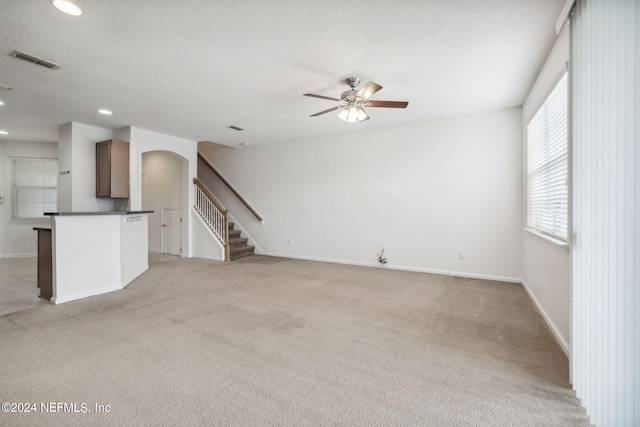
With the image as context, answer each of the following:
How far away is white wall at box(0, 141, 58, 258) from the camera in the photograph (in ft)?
22.4

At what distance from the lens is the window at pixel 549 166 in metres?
2.74

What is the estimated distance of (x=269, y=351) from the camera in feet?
7.93

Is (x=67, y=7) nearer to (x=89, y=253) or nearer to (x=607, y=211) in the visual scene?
(x=89, y=253)

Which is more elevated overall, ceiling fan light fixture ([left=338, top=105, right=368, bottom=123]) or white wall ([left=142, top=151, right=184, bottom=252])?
ceiling fan light fixture ([left=338, top=105, right=368, bottom=123])

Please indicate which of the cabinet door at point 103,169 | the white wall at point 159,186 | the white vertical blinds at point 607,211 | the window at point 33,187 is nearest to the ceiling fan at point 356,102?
the white vertical blinds at point 607,211

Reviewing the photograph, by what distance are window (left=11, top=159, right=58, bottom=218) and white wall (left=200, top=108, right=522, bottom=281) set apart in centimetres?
489

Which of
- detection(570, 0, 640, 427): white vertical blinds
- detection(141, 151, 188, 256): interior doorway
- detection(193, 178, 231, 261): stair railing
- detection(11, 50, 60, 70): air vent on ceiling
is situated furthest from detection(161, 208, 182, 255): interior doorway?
detection(570, 0, 640, 427): white vertical blinds

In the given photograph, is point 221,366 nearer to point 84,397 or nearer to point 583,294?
point 84,397

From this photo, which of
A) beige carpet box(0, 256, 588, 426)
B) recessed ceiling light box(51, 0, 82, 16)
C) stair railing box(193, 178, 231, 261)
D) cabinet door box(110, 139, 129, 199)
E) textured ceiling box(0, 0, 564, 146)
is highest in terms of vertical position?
textured ceiling box(0, 0, 564, 146)

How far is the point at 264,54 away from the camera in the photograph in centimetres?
290

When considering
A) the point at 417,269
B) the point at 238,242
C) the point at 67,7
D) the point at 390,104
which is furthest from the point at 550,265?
the point at 238,242

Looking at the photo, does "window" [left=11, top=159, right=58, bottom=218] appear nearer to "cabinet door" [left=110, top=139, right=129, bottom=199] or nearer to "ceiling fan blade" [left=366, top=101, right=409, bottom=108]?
"cabinet door" [left=110, top=139, right=129, bottom=199]

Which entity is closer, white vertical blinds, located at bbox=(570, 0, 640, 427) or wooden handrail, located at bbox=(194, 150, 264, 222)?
white vertical blinds, located at bbox=(570, 0, 640, 427)

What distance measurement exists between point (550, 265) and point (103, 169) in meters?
7.22
